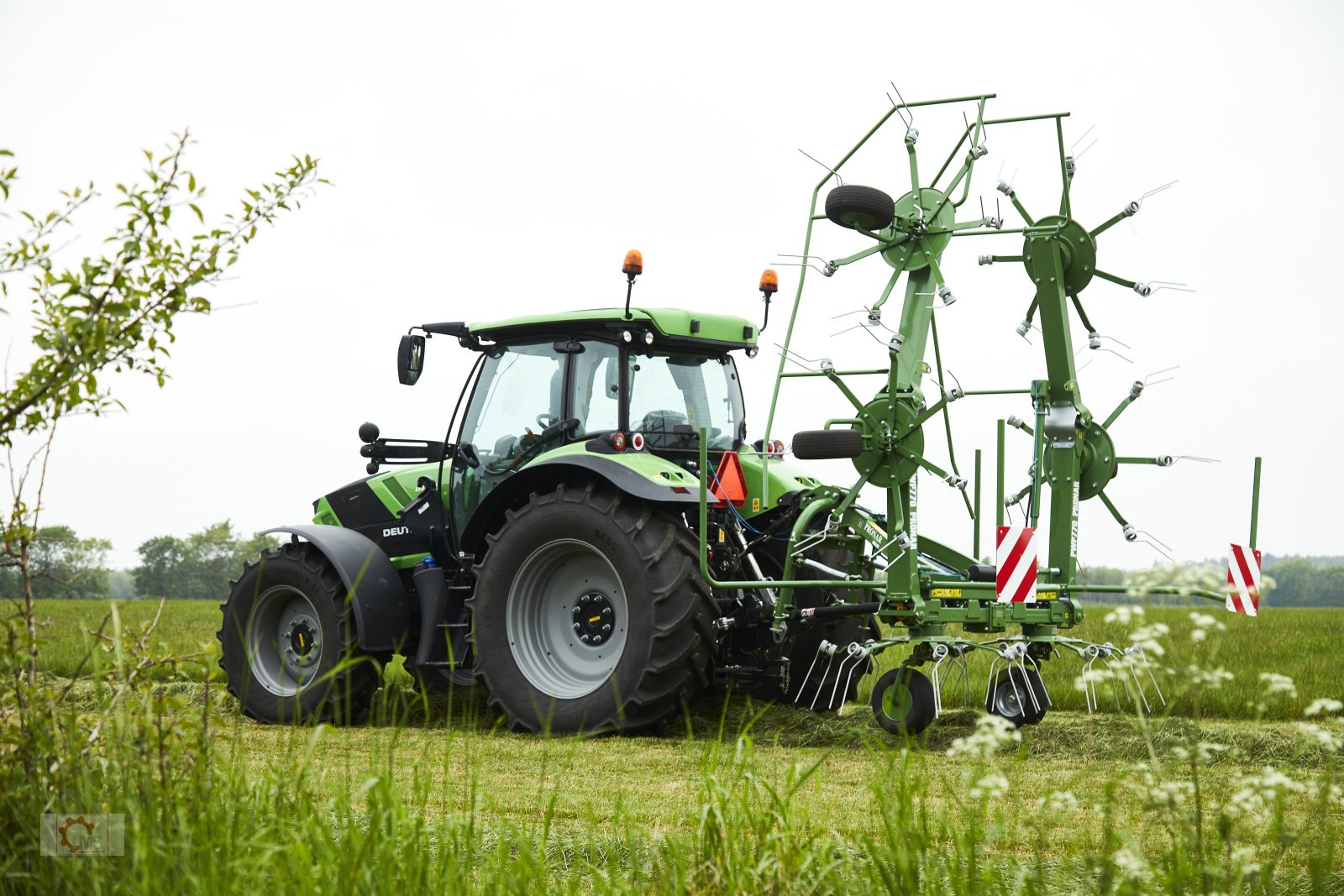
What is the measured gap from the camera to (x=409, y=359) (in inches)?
286

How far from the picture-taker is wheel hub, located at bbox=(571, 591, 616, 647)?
6.71 meters

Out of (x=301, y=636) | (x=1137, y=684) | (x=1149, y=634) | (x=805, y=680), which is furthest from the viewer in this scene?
(x=301, y=636)

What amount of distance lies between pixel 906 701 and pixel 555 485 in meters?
2.25

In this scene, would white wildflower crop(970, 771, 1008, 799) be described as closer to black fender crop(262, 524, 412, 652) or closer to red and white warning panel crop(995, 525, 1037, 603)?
red and white warning panel crop(995, 525, 1037, 603)

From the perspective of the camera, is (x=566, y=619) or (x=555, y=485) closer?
(x=566, y=619)

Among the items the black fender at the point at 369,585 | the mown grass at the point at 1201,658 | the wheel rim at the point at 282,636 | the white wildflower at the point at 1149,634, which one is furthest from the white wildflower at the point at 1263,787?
the wheel rim at the point at 282,636

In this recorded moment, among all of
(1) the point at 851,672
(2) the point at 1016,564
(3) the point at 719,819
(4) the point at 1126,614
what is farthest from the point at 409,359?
(4) the point at 1126,614

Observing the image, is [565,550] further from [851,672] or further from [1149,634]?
[1149,634]

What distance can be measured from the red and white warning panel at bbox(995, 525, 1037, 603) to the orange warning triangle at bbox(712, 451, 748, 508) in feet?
4.43

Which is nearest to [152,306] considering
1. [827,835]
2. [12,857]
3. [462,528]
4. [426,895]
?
[12,857]

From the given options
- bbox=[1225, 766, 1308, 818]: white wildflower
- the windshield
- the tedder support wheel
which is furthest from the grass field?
the windshield

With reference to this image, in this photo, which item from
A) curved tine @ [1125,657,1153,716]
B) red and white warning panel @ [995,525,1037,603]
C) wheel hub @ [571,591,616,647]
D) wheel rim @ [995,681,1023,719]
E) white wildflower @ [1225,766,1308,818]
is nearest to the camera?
white wildflower @ [1225,766,1308,818]

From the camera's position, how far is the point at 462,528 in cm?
761

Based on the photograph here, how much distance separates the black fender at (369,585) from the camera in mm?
7145
